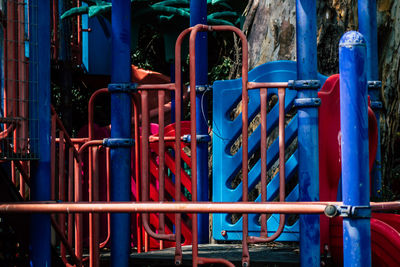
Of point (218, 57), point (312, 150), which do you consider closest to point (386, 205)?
point (312, 150)

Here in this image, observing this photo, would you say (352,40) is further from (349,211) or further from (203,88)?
(203,88)

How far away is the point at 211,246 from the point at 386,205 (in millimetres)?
2418

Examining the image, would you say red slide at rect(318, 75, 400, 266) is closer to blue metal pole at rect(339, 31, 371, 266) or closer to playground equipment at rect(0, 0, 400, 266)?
playground equipment at rect(0, 0, 400, 266)

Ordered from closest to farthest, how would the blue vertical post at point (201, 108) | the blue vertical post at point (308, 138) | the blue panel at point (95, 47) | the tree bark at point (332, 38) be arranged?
the blue vertical post at point (308, 138)
the blue vertical post at point (201, 108)
the tree bark at point (332, 38)
the blue panel at point (95, 47)

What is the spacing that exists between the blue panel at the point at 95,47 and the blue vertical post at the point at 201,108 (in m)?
7.71

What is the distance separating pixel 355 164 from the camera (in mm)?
3117

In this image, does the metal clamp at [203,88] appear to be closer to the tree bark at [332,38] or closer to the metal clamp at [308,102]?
the metal clamp at [308,102]

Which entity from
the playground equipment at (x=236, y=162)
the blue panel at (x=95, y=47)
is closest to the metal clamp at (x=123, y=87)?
the playground equipment at (x=236, y=162)

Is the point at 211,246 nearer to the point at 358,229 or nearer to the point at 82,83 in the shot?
the point at 358,229

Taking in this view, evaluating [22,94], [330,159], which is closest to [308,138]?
[330,159]

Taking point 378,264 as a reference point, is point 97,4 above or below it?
above

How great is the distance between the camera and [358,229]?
10.2 feet

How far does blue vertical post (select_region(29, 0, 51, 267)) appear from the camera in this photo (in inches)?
156

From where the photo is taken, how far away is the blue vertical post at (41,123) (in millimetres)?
3965
